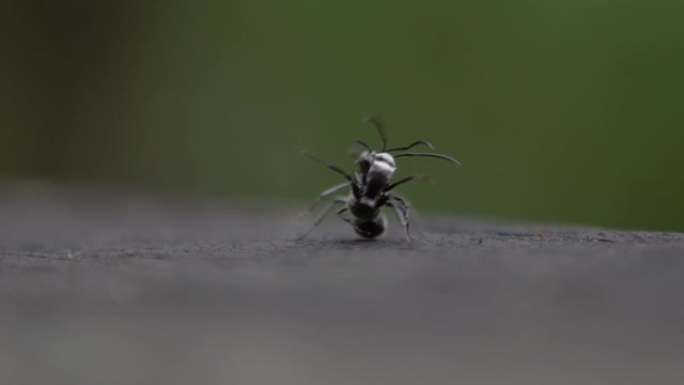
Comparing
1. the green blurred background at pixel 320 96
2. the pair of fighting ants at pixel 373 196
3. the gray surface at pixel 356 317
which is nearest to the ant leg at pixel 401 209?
the pair of fighting ants at pixel 373 196

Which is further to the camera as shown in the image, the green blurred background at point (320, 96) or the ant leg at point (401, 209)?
the green blurred background at point (320, 96)

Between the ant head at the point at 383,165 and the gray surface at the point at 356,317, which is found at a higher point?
the ant head at the point at 383,165

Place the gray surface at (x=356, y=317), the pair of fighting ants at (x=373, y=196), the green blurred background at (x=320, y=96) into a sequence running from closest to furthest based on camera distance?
the gray surface at (x=356, y=317), the pair of fighting ants at (x=373, y=196), the green blurred background at (x=320, y=96)

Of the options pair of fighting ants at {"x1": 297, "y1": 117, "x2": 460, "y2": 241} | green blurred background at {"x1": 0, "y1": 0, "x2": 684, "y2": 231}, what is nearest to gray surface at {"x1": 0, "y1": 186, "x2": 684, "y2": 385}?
pair of fighting ants at {"x1": 297, "y1": 117, "x2": 460, "y2": 241}

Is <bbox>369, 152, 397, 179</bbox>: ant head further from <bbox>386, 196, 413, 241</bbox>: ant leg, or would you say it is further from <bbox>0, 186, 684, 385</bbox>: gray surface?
<bbox>0, 186, 684, 385</bbox>: gray surface

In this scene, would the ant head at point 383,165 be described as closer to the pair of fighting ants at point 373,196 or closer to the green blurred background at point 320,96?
the pair of fighting ants at point 373,196

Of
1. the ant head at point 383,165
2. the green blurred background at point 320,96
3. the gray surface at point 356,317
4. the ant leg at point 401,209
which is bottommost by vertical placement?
the gray surface at point 356,317

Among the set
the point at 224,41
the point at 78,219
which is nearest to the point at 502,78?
the point at 224,41

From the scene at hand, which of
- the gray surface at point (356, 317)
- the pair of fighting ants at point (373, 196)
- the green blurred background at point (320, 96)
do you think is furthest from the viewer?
the green blurred background at point (320, 96)

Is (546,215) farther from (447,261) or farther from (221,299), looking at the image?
(221,299)
